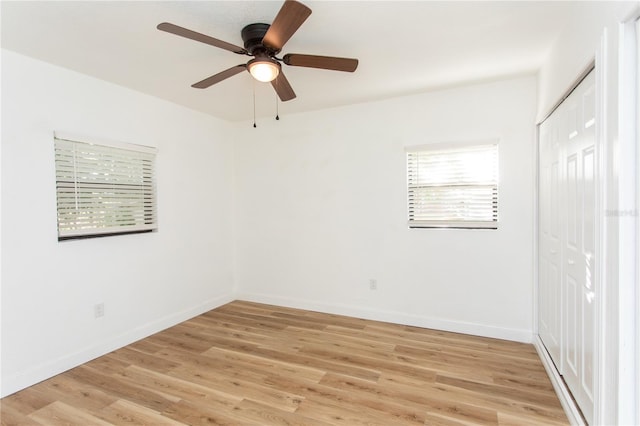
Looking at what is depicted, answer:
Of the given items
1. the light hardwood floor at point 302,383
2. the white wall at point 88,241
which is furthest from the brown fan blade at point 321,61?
the light hardwood floor at point 302,383

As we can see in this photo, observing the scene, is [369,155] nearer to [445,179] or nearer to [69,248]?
[445,179]

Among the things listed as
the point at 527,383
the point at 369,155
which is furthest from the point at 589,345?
the point at 369,155

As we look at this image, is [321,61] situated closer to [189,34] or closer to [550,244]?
[189,34]

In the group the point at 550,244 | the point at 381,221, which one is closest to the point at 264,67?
the point at 381,221

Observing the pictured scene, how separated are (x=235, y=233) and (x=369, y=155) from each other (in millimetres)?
2278

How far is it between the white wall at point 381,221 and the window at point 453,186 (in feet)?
0.30

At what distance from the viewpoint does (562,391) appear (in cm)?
220

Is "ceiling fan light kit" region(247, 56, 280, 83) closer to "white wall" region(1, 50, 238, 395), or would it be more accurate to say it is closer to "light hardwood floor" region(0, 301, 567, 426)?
"white wall" region(1, 50, 238, 395)

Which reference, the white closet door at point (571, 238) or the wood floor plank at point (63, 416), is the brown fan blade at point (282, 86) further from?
the wood floor plank at point (63, 416)

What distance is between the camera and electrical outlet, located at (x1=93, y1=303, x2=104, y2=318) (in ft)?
9.87

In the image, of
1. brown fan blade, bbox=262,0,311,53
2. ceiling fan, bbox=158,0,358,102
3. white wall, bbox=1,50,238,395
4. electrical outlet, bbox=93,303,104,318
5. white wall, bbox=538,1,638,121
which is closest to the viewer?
white wall, bbox=538,1,638,121

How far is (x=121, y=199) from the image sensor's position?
325 cm

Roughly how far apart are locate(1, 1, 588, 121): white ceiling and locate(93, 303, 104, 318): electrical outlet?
7.01 feet

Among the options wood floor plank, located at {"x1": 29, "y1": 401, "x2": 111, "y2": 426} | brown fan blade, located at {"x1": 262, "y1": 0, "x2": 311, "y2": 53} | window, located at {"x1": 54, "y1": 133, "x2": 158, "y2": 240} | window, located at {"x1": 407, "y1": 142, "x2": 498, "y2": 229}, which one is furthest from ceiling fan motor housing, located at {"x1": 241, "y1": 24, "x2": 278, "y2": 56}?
wood floor plank, located at {"x1": 29, "y1": 401, "x2": 111, "y2": 426}
